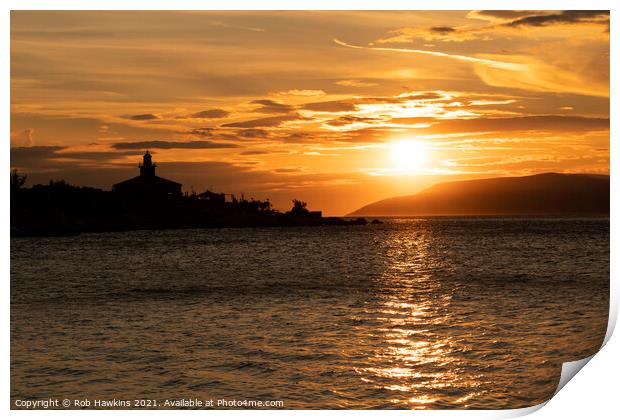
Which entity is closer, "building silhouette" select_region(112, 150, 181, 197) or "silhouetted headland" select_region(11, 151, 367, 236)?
"building silhouette" select_region(112, 150, 181, 197)

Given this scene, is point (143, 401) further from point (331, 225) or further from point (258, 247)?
point (331, 225)

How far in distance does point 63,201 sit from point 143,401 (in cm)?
3824

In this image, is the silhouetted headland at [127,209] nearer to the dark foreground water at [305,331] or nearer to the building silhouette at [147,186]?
the building silhouette at [147,186]

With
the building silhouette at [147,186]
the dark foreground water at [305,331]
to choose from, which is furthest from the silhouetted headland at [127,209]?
the dark foreground water at [305,331]

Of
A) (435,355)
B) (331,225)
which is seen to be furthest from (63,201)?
(331,225)

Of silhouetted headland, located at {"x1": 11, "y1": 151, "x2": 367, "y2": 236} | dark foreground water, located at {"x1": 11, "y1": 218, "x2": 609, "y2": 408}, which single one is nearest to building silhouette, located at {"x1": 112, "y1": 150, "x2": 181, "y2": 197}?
silhouetted headland, located at {"x1": 11, "y1": 151, "x2": 367, "y2": 236}

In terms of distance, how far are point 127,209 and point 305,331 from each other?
138 ft

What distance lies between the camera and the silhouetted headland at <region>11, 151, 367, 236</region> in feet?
142

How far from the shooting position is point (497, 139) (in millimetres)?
20828

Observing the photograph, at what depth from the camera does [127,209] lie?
5412 cm

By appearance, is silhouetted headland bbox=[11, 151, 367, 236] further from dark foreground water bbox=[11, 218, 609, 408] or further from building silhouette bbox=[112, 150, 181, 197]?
dark foreground water bbox=[11, 218, 609, 408]

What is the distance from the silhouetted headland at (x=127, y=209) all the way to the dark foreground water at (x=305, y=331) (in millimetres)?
6166

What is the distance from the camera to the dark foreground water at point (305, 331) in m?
9.82

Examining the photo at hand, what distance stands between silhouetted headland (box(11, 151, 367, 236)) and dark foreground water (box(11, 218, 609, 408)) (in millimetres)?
6166
